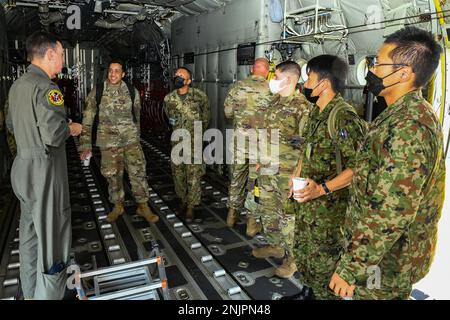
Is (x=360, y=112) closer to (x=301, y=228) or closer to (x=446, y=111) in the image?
(x=446, y=111)

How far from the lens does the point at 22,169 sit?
220 centimetres

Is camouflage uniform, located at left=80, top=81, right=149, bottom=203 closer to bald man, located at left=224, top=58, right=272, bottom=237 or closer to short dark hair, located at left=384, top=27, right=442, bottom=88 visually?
bald man, located at left=224, top=58, right=272, bottom=237

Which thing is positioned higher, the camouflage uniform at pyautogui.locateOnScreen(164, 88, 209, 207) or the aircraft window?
the aircraft window

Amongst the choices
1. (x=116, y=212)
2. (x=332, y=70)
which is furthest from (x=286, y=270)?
(x=116, y=212)

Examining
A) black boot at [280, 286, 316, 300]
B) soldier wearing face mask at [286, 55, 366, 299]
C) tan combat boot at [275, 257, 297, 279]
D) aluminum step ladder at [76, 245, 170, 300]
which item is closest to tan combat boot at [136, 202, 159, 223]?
aluminum step ladder at [76, 245, 170, 300]

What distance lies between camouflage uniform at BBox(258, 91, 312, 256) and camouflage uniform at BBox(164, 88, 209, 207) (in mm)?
1240

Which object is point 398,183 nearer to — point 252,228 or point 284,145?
point 284,145

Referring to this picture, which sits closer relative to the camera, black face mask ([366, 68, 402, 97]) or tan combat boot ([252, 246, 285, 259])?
black face mask ([366, 68, 402, 97])

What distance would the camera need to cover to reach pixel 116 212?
4.14 m

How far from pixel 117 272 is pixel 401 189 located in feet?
6.70

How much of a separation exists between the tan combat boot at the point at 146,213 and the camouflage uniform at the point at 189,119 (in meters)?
0.43

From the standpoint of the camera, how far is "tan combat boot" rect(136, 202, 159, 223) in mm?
4113

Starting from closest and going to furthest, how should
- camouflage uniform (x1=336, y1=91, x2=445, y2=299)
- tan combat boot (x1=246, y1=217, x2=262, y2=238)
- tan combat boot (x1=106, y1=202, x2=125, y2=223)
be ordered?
camouflage uniform (x1=336, y1=91, x2=445, y2=299) < tan combat boot (x1=246, y1=217, x2=262, y2=238) < tan combat boot (x1=106, y1=202, x2=125, y2=223)
